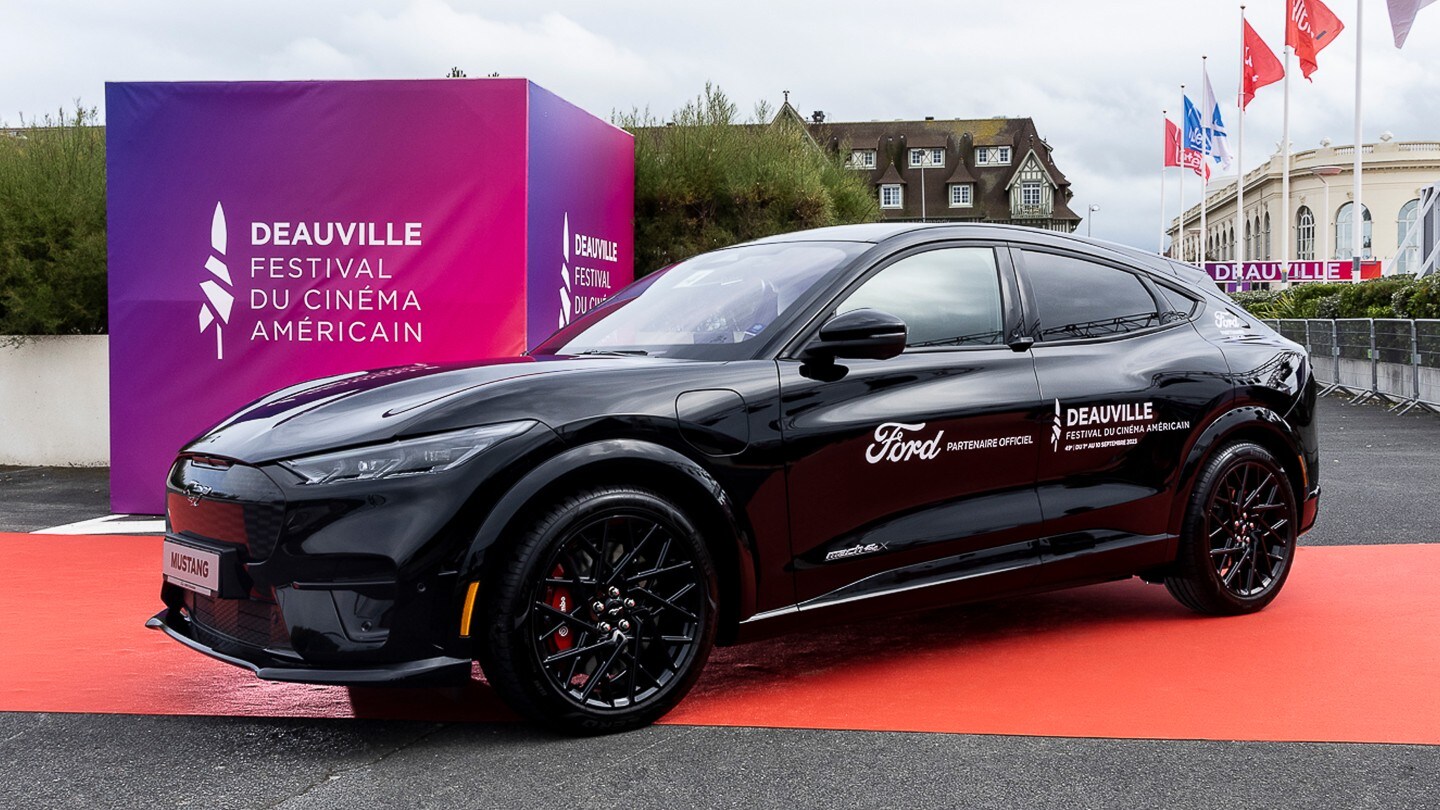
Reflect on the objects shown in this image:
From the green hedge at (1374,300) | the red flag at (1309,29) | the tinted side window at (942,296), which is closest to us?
the tinted side window at (942,296)

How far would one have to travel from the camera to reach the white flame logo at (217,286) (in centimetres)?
911

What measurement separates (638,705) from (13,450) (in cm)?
1056

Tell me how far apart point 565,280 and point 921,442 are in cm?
560

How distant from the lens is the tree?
43.1ft

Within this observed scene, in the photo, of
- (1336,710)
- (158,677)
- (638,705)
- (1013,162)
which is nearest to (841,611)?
(638,705)

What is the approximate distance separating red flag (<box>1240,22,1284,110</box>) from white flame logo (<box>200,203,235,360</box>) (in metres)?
37.1

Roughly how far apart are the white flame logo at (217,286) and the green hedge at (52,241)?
366cm

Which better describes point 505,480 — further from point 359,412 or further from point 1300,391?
point 1300,391

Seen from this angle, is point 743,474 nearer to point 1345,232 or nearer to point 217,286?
point 217,286

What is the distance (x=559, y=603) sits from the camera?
388cm

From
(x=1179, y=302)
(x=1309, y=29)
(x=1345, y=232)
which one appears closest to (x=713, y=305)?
(x=1179, y=302)

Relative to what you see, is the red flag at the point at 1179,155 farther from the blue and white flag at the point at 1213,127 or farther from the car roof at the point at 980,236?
the car roof at the point at 980,236

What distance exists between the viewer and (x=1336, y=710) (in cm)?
431

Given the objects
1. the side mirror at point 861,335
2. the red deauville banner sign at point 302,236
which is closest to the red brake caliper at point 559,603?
the side mirror at point 861,335
